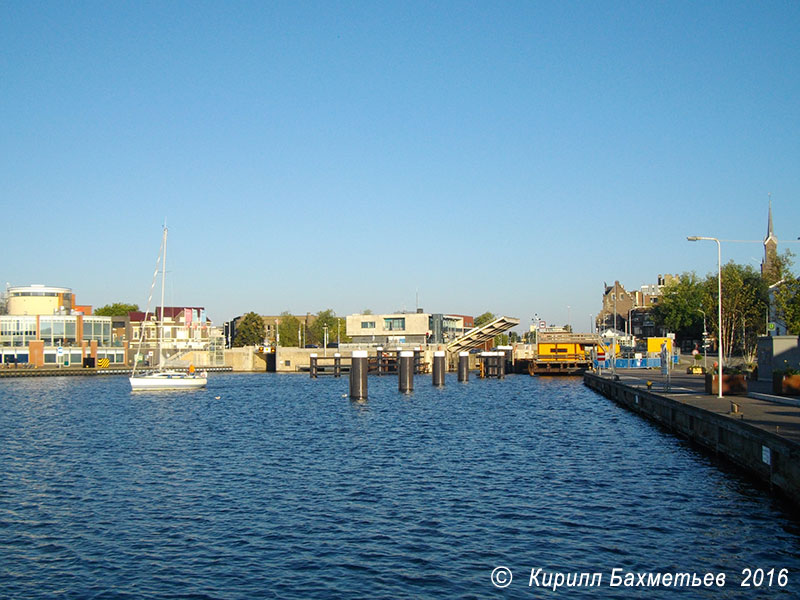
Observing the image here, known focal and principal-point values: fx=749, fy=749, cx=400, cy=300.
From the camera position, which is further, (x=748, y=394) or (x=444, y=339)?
(x=444, y=339)

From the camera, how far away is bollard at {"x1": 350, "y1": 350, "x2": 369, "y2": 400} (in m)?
56.6

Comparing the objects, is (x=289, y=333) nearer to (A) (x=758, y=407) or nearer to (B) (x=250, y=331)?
(B) (x=250, y=331)

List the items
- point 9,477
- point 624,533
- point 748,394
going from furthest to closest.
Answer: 1. point 748,394
2. point 9,477
3. point 624,533

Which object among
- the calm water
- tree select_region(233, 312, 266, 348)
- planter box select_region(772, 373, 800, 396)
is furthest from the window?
planter box select_region(772, 373, 800, 396)

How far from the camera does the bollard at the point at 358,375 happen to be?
56.6 meters

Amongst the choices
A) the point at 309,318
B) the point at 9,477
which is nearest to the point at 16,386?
the point at 9,477

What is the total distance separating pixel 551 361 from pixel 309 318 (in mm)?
104415

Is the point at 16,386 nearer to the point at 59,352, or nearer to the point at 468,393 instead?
the point at 59,352

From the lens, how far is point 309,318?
188875 mm

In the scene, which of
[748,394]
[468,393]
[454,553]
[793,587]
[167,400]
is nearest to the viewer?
[793,587]

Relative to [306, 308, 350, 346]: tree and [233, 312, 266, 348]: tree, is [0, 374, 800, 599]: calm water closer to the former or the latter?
[233, 312, 266, 348]: tree

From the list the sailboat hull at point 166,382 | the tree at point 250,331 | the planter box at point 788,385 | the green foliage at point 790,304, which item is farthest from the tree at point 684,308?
the planter box at point 788,385

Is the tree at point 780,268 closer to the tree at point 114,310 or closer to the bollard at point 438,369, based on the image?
the bollard at point 438,369

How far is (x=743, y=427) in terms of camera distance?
2344 cm
